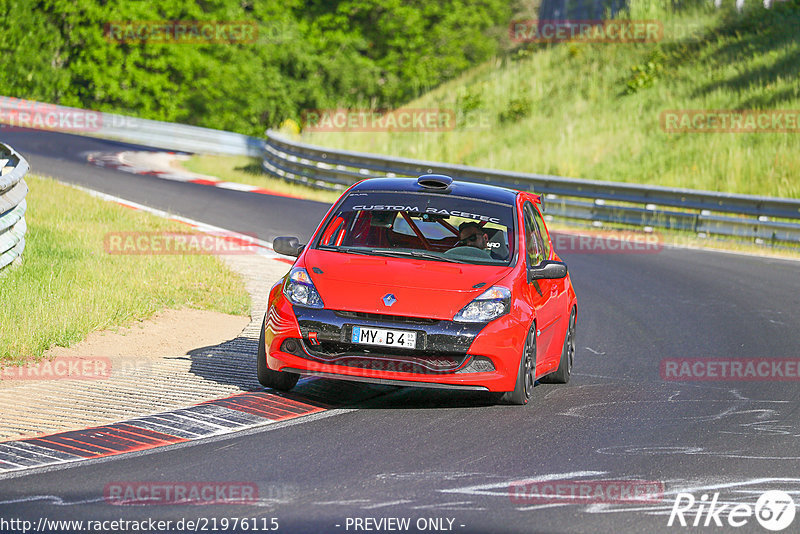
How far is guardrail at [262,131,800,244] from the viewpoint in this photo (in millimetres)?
21969

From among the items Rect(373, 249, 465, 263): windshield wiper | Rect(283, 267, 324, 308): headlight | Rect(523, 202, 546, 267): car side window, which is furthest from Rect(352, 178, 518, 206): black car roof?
Rect(283, 267, 324, 308): headlight

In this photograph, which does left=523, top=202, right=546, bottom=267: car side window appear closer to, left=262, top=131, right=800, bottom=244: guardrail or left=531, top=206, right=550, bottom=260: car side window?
left=531, top=206, right=550, bottom=260: car side window

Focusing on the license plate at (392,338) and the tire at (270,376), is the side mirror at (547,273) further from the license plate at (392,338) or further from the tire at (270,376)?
the tire at (270,376)

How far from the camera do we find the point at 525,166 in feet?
102

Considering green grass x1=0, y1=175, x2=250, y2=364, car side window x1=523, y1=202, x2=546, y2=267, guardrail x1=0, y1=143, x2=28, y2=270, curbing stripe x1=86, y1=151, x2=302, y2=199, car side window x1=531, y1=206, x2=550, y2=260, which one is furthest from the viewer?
curbing stripe x1=86, y1=151, x2=302, y2=199

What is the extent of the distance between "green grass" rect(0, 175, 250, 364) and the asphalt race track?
2581 mm

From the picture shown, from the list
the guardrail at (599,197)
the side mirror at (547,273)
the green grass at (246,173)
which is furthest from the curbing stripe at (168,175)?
the side mirror at (547,273)

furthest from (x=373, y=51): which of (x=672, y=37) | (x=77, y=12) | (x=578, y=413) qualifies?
(x=578, y=413)

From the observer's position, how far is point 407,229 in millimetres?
9758

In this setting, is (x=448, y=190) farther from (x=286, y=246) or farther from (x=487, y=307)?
(x=487, y=307)

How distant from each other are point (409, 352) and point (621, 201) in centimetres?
1679

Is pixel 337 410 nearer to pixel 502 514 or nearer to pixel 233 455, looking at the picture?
pixel 233 455

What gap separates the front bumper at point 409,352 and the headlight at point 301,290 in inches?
3.3

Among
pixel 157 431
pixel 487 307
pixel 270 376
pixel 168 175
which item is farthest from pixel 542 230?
pixel 168 175
